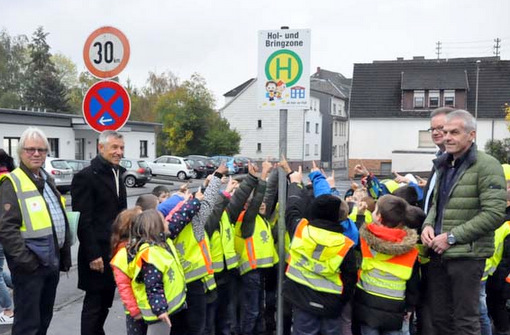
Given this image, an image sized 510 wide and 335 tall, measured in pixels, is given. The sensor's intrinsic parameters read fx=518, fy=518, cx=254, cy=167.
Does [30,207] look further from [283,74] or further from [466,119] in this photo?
[466,119]

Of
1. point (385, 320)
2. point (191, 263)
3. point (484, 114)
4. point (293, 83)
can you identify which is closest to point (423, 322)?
point (385, 320)

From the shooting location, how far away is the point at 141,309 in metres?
3.88

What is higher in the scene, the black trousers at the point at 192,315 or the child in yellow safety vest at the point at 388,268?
the child in yellow safety vest at the point at 388,268

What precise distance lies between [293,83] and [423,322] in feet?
7.60

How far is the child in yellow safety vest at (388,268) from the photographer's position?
4062 millimetres

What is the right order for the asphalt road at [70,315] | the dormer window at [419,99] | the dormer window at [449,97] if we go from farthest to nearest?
the dormer window at [419,99] < the dormer window at [449,97] < the asphalt road at [70,315]

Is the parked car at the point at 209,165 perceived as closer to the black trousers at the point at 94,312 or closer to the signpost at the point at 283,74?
the black trousers at the point at 94,312

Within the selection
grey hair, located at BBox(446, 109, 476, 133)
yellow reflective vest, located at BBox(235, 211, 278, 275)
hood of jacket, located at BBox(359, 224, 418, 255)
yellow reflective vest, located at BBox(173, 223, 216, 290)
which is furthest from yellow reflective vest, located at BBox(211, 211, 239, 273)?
grey hair, located at BBox(446, 109, 476, 133)

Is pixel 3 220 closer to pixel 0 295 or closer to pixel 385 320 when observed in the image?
pixel 0 295

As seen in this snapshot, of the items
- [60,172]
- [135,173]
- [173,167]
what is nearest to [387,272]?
[60,172]

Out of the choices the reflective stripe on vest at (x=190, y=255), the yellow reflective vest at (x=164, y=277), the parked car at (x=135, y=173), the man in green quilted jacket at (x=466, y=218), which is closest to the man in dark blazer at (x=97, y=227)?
the reflective stripe on vest at (x=190, y=255)

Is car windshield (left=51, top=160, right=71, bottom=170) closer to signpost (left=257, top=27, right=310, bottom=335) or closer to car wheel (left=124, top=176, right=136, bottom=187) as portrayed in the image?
car wheel (left=124, top=176, right=136, bottom=187)

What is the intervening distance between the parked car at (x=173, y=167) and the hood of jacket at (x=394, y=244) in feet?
102

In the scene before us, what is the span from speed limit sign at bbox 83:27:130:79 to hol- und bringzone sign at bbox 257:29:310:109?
2.25m
